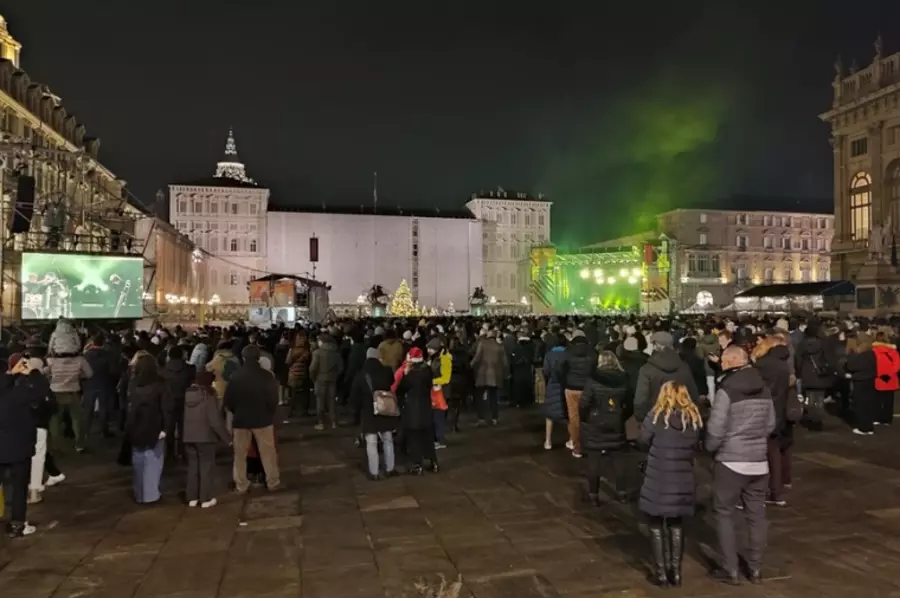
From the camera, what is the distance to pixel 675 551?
485cm

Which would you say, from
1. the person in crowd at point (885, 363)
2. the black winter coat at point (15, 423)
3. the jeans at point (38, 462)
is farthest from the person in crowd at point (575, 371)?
the jeans at point (38, 462)

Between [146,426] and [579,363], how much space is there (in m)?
4.81

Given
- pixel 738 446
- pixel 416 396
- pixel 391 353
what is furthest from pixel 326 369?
pixel 738 446

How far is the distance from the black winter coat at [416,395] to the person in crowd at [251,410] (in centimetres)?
149

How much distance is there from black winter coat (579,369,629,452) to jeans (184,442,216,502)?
12.3 ft

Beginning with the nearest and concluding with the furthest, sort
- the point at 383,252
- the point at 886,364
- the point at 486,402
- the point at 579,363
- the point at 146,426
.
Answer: the point at 146,426 → the point at 579,363 → the point at 886,364 → the point at 486,402 → the point at 383,252

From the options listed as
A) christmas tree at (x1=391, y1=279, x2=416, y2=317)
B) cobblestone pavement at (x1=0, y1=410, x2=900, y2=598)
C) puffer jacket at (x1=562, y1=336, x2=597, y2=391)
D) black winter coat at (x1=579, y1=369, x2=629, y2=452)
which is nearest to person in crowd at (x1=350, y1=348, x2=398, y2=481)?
cobblestone pavement at (x1=0, y1=410, x2=900, y2=598)

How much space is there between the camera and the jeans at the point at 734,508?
4793 millimetres

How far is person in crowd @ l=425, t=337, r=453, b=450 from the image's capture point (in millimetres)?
9242

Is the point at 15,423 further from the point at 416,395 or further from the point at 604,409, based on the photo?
the point at 604,409

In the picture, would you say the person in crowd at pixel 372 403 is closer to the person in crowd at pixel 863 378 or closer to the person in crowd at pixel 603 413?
the person in crowd at pixel 603 413

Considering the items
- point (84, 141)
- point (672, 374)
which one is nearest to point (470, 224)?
point (84, 141)

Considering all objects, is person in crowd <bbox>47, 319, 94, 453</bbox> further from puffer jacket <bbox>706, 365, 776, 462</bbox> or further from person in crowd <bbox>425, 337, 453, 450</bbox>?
puffer jacket <bbox>706, 365, 776, 462</bbox>

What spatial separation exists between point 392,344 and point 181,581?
4840mm
